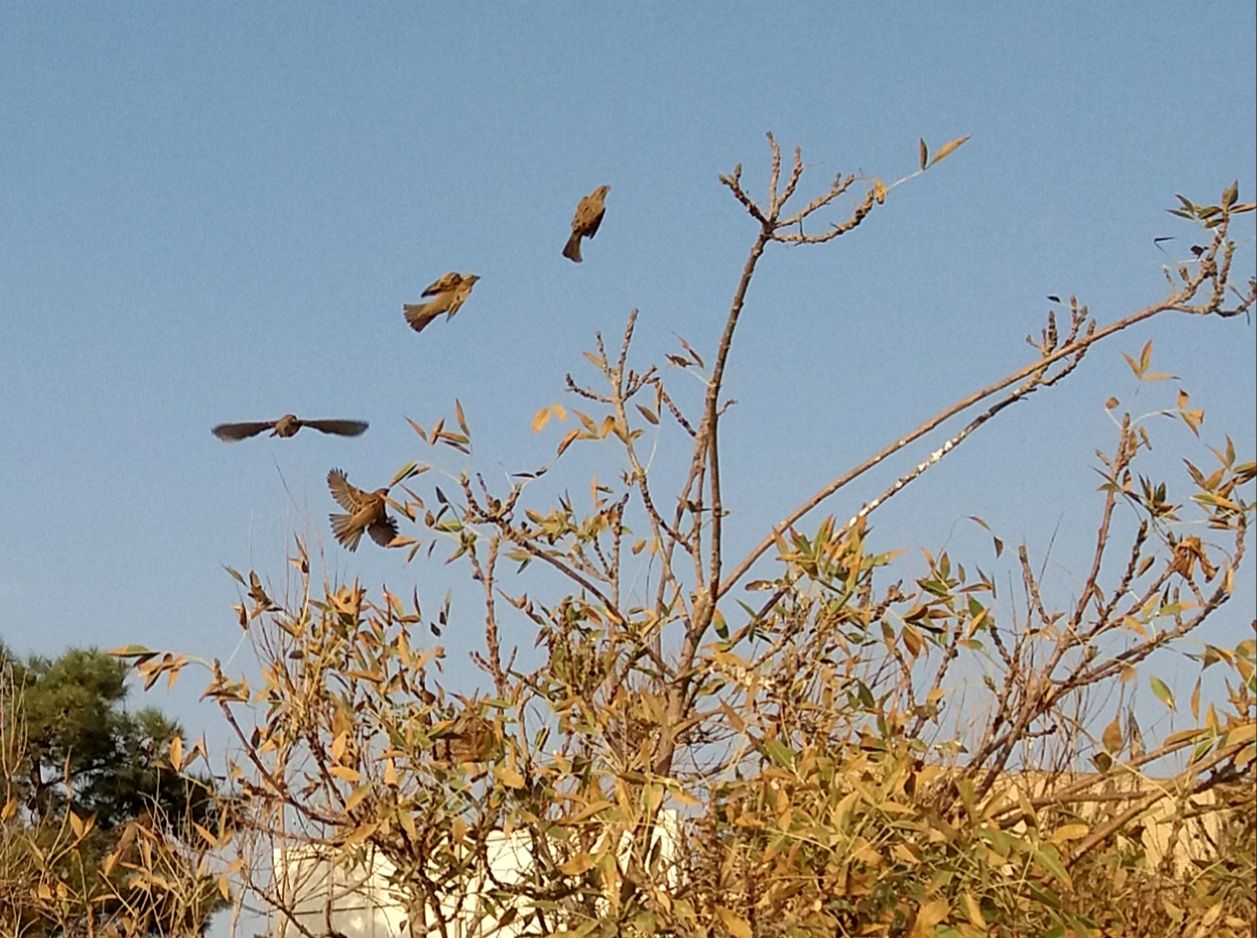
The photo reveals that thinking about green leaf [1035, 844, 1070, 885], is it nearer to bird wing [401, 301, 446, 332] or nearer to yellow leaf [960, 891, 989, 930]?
yellow leaf [960, 891, 989, 930]

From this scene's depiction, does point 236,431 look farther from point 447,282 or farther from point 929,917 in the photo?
point 929,917

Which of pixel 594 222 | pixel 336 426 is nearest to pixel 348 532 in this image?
pixel 336 426

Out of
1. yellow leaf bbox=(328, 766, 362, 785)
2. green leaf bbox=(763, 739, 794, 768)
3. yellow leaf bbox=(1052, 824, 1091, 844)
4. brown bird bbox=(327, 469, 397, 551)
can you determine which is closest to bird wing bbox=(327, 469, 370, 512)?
brown bird bbox=(327, 469, 397, 551)

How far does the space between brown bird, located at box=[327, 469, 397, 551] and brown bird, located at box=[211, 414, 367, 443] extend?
0.19 metres

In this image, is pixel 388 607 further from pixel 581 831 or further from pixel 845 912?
pixel 845 912

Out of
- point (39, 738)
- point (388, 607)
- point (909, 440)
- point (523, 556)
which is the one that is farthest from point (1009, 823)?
point (39, 738)

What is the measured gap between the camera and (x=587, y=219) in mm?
2262

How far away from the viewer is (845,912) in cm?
172

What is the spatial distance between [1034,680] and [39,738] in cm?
847

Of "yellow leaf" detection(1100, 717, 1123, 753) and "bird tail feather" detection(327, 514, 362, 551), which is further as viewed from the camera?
"bird tail feather" detection(327, 514, 362, 551)

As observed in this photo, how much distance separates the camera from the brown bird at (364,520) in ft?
7.22

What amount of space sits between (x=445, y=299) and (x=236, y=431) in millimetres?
447

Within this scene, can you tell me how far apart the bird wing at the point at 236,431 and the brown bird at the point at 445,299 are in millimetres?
346

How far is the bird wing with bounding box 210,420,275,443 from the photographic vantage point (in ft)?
8.13
